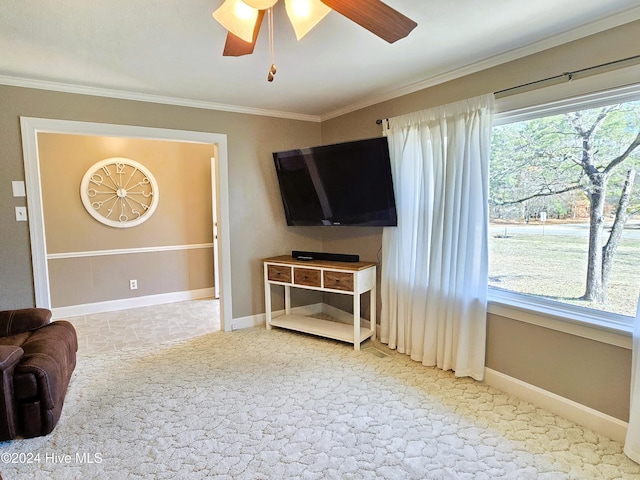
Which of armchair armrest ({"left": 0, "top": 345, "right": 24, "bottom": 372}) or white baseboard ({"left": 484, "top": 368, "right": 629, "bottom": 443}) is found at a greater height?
armchair armrest ({"left": 0, "top": 345, "right": 24, "bottom": 372})

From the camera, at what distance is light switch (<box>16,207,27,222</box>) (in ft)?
9.09

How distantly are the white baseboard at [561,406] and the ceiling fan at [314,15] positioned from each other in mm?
2364

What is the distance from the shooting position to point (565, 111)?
2.16 metres

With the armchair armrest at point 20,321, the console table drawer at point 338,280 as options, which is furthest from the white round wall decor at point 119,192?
the console table drawer at point 338,280

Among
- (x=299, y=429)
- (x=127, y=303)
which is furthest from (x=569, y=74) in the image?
(x=127, y=303)

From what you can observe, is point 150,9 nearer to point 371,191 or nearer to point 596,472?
point 371,191

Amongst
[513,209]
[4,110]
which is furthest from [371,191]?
[4,110]

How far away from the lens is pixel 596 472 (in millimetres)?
1736

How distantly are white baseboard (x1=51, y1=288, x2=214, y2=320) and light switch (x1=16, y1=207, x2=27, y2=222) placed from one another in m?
1.93

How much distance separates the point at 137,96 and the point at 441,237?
295 centimetres

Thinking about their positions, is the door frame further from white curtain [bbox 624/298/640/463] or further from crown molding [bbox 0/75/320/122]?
white curtain [bbox 624/298/640/463]

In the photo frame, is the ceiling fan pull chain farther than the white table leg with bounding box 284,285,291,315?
No

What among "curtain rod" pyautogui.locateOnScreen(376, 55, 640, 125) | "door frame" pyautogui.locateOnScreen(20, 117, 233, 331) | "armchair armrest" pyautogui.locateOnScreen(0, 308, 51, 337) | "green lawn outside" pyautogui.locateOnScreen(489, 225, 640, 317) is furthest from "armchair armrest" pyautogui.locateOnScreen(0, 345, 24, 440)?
"curtain rod" pyautogui.locateOnScreen(376, 55, 640, 125)

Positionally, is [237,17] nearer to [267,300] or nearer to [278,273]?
[278,273]
